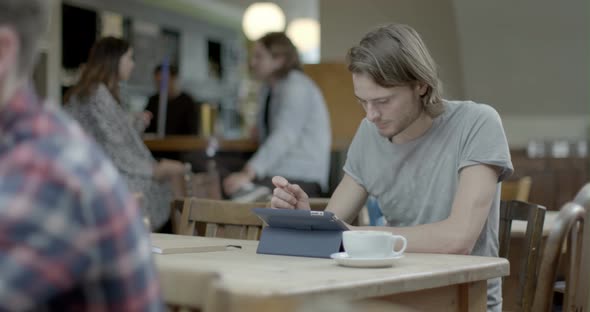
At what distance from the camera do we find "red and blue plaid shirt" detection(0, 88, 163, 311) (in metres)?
0.82

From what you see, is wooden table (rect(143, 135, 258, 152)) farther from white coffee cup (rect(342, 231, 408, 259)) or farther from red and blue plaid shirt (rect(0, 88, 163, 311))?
red and blue plaid shirt (rect(0, 88, 163, 311))

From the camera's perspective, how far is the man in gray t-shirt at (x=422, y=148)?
2133mm

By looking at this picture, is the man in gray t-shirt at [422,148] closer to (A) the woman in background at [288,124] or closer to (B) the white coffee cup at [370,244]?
(B) the white coffee cup at [370,244]

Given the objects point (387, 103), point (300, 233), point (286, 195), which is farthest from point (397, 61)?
point (300, 233)

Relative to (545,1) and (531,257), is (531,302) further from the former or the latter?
(545,1)

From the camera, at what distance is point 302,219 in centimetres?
189

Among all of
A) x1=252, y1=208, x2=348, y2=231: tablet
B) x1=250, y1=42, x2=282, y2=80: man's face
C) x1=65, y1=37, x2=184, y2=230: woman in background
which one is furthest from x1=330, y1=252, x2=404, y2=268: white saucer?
x1=250, y1=42, x2=282, y2=80: man's face

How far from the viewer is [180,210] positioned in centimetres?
287

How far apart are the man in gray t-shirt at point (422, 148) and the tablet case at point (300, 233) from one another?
0.19 metres

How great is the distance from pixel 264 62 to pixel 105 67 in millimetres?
897

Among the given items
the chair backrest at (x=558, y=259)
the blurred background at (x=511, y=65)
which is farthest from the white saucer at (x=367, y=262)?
the blurred background at (x=511, y=65)

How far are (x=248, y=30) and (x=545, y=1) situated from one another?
3.46m

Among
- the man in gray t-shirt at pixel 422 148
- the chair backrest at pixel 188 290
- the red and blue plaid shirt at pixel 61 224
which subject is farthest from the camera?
the man in gray t-shirt at pixel 422 148

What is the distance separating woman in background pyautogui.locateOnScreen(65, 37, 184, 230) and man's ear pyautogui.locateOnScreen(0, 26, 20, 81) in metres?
3.14
